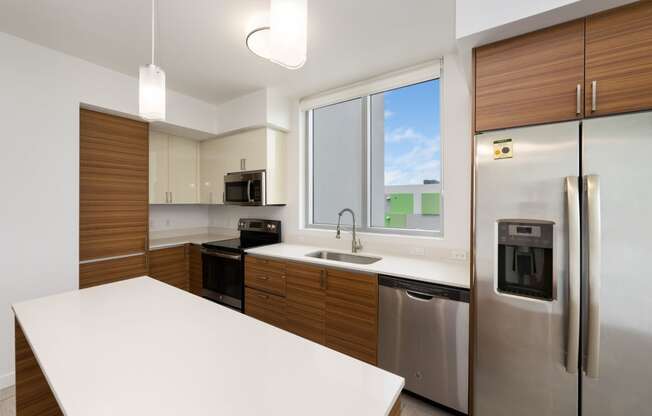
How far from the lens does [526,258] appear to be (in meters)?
1.41

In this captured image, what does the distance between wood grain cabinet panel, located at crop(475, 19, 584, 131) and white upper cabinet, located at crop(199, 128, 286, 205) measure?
2.20 meters

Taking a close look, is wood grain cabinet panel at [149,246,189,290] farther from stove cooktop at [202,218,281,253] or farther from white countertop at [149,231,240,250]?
stove cooktop at [202,218,281,253]

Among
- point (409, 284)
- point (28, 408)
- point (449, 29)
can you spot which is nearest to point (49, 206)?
point (28, 408)

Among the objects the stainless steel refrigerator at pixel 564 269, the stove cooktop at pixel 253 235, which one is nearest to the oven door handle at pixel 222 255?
the stove cooktop at pixel 253 235

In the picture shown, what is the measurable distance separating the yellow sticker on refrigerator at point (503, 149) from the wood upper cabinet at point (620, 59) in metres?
0.33

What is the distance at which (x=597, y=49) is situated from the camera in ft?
4.11

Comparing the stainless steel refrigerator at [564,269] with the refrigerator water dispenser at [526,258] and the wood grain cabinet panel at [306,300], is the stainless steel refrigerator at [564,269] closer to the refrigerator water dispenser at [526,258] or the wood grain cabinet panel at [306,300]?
the refrigerator water dispenser at [526,258]

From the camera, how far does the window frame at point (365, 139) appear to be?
2.39 metres

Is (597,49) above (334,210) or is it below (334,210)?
above

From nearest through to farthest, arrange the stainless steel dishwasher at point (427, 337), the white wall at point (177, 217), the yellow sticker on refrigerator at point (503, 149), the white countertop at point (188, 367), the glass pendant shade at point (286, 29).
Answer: the white countertop at point (188, 367) < the glass pendant shade at point (286, 29) < the yellow sticker on refrigerator at point (503, 149) < the stainless steel dishwasher at point (427, 337) < the white wall at point (177, 217)

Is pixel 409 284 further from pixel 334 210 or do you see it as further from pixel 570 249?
pixel 334 210

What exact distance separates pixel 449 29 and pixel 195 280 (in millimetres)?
3635

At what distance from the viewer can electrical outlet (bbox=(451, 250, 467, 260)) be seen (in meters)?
2.19

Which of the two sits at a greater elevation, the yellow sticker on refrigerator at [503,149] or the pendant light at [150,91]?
the pendant light at [150,91]
